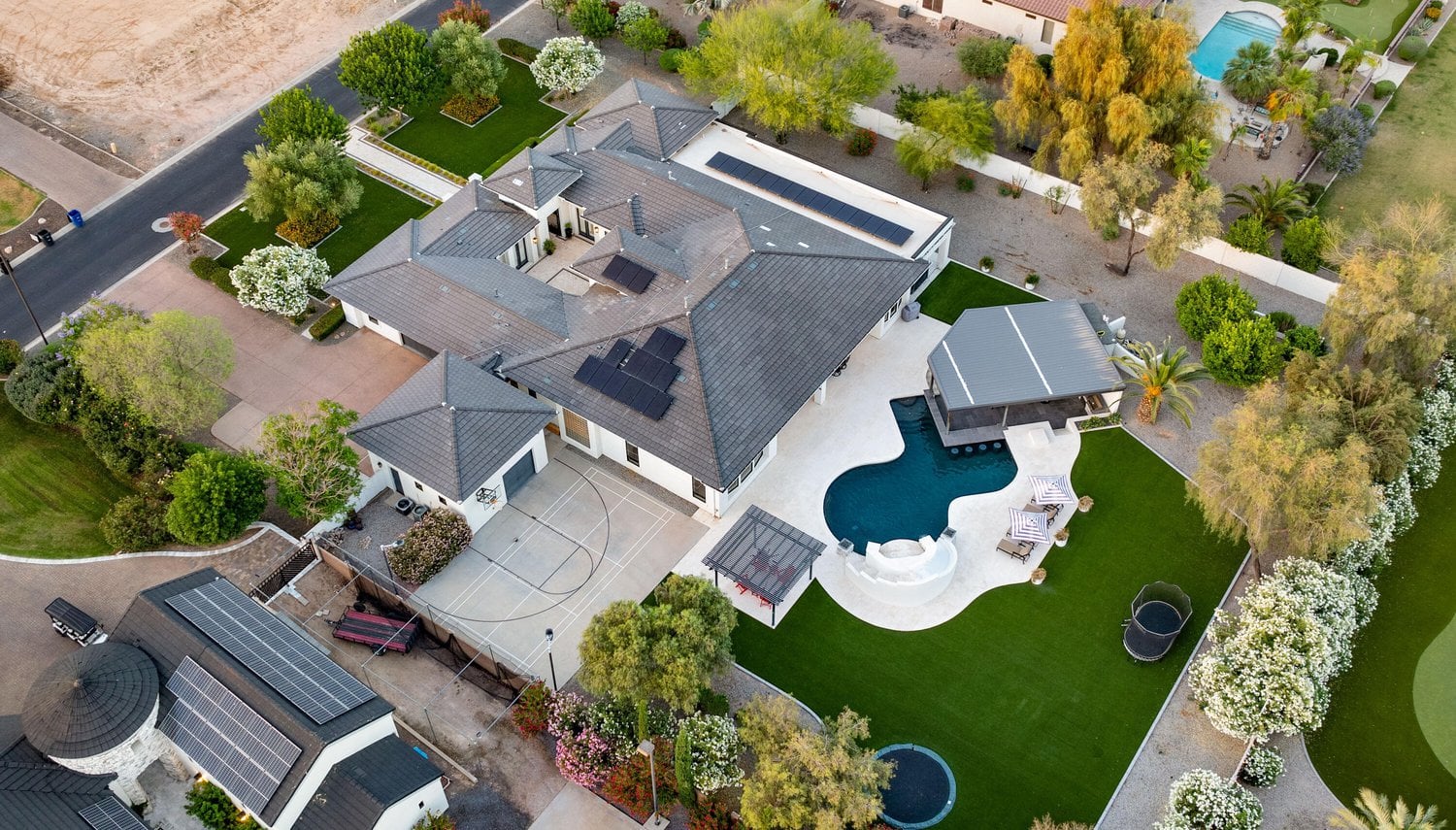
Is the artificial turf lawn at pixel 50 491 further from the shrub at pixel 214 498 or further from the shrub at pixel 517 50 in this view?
the shrub at pixel 517 50

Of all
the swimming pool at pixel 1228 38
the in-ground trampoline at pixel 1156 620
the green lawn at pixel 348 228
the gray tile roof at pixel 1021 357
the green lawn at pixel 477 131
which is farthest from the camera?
the swimming pool at pixel 1228 38

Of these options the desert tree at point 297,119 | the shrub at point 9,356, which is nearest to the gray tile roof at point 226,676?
the shrub at point 9,356

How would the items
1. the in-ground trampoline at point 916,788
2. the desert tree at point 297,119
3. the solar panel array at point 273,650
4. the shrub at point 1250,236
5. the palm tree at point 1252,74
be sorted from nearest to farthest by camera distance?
the solar panel array at point 273,650, the in-ground trampoline at point 916,788, the shrub at point 1250,236, the desert tree at point 297,119, the palm tree at point 1252,74

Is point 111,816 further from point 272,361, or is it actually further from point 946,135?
point 946,135

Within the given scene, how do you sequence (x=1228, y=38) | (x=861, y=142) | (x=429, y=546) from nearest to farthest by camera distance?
(x=429, y=546) < (x=861, y=142) < (x=1228, y=38)

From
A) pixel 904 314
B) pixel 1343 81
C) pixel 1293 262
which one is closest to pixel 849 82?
pixel 904 314

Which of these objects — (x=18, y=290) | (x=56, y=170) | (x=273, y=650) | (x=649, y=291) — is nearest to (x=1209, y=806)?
(x=649, y=291)

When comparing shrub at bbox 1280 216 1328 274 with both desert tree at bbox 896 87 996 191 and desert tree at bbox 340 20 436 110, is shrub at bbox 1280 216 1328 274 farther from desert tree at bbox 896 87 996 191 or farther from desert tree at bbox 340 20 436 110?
desert tree at bbox 340 20 436 110
